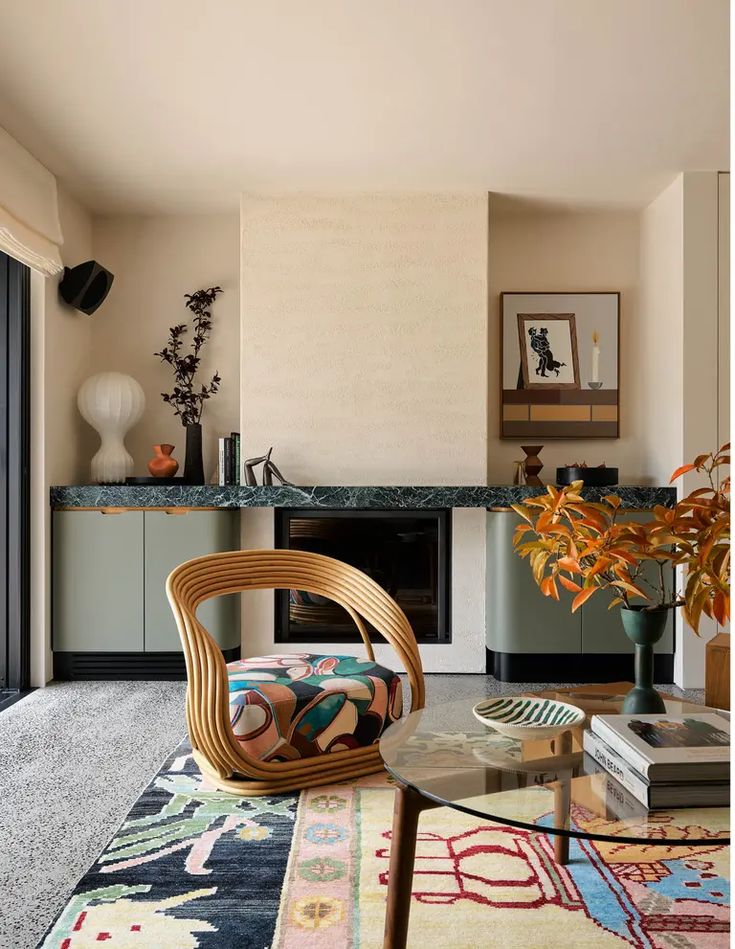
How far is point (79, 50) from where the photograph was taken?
2.99m

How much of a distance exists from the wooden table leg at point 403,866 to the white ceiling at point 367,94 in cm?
228

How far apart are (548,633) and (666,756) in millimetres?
2740

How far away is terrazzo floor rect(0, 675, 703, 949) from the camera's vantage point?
2.12m

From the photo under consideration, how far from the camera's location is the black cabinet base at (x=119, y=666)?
432 cm

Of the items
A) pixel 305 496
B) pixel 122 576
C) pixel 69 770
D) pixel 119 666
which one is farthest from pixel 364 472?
pixel 69 770

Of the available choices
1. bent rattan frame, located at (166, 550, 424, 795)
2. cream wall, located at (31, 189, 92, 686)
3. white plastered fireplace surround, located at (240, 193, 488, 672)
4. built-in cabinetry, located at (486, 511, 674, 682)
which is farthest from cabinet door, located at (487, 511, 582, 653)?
cream wall, located at (31, 189, 92, 686)

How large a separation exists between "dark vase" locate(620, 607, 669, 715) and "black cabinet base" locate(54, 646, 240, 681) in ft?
8.94

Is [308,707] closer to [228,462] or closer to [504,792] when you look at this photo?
[504,792]

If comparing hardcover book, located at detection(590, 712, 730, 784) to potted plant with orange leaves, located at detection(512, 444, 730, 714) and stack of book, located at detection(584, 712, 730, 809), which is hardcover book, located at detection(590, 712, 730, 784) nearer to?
stack of book, located at detection(584, 712, 730, 809)

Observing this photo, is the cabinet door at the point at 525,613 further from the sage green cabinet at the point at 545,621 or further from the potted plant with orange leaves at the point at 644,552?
the potted plant with orange leaves at the point at 644,552

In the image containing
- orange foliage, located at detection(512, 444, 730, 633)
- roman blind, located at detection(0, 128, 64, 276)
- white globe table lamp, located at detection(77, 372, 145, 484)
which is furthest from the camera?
white globe table lamp, located at detection(77, 372, 145, 484)

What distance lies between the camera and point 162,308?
491 centimetres

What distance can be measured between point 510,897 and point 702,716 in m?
0.61

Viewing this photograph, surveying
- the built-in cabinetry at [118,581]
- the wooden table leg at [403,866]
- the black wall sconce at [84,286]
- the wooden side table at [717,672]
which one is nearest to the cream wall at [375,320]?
the black wall sconce at [84,286]
